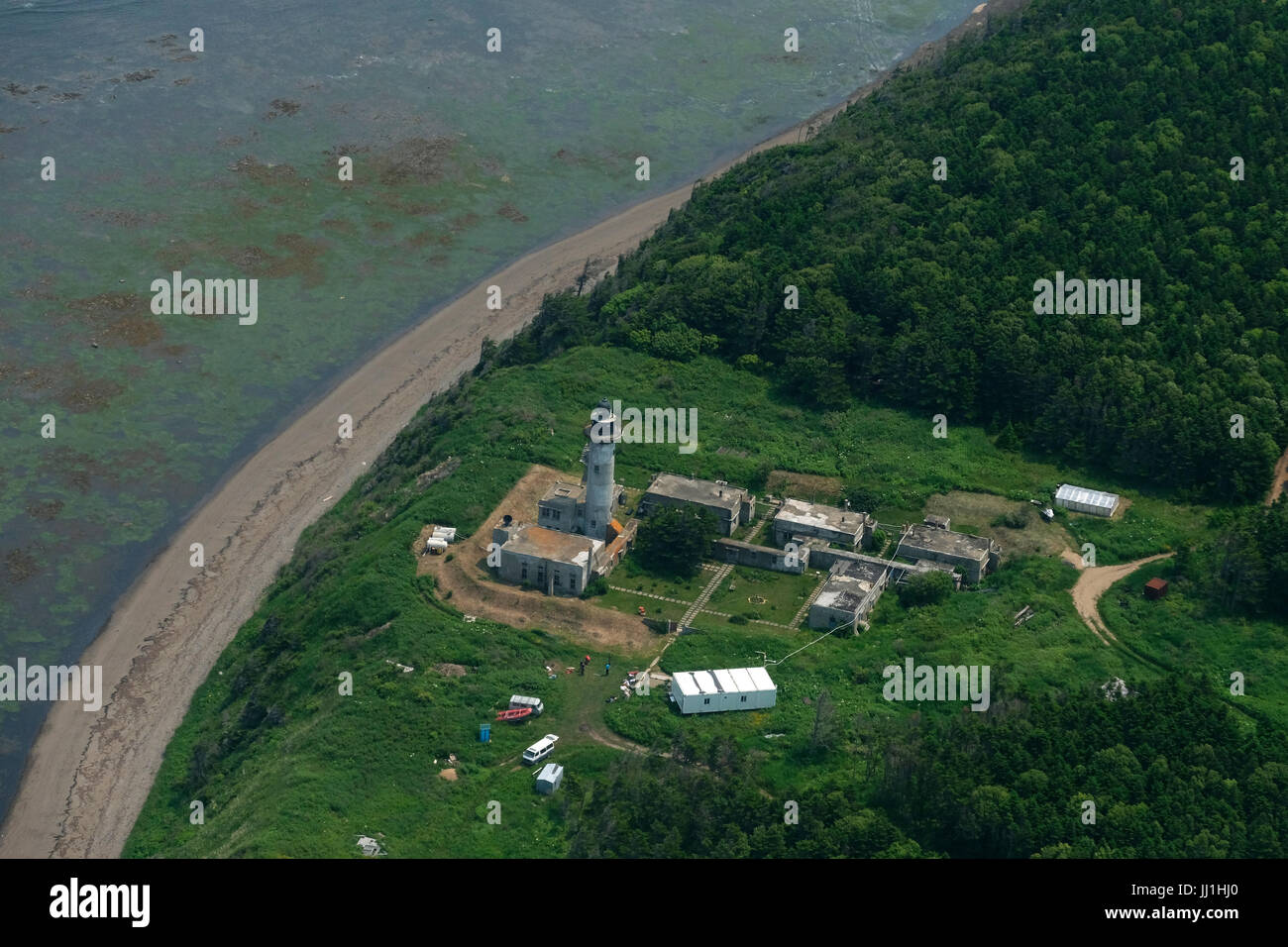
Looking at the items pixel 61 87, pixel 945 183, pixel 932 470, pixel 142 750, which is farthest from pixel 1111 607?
pixel 61 87

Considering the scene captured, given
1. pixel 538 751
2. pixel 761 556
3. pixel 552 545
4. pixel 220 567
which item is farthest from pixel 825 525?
pixel 220 567

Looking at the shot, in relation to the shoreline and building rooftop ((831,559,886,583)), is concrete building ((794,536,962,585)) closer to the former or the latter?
building rooftop ((831,559,886,583))

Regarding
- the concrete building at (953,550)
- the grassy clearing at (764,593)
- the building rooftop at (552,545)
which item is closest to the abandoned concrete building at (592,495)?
the building rooftop at (552,545)

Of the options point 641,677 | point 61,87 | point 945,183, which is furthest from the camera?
point 61,87

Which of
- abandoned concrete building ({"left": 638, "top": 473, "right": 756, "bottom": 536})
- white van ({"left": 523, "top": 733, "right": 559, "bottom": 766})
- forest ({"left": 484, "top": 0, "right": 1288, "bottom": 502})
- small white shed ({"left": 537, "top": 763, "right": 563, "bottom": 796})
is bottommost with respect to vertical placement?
small white shed ({"left": 537, "top": 763, "right": 563, "bottom": 796})

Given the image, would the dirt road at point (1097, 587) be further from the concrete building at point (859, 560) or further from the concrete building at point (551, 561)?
the concrete building at point (551, 561)

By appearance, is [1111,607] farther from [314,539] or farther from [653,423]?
[314,539]

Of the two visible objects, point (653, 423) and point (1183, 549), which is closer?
point (1183, 549)

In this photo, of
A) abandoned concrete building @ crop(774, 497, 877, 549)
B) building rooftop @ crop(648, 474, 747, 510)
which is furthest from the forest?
building rooftop @ crop(648, 474, 747, 510)

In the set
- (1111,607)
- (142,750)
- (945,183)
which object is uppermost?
(945,183)
